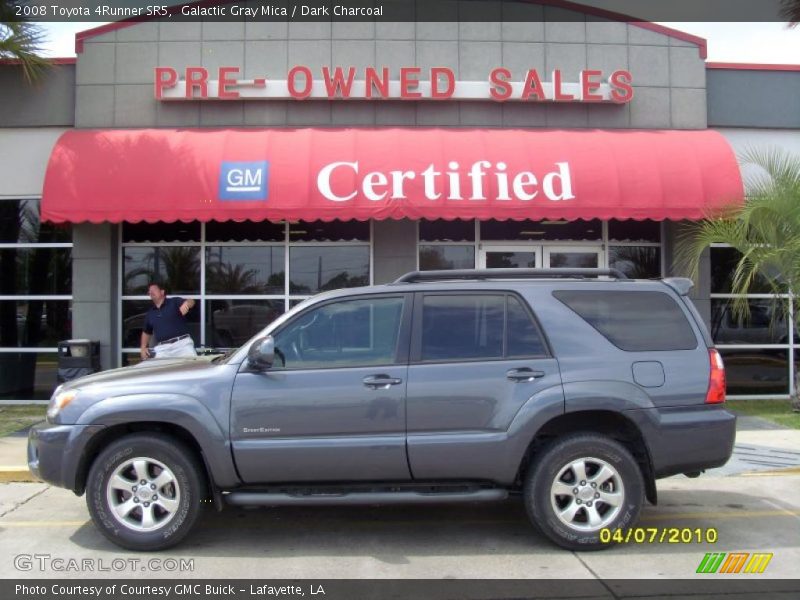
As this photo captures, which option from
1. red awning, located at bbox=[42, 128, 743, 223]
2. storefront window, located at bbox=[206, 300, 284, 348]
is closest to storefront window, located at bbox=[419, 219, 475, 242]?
red awning, located at bbox=[42, 128, 743, 223]

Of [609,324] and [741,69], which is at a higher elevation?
[741,69]

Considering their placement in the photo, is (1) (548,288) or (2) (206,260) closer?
(1) (548,288)

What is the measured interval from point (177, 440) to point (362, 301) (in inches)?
65.3

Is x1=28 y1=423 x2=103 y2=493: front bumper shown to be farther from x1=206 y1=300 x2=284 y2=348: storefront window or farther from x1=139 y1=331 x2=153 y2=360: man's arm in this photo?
x1=206 y1=300 x2=284 y2=348: storefront window

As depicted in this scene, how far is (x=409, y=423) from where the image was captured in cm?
526

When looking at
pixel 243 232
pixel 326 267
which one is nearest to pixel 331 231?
pixel 326 267

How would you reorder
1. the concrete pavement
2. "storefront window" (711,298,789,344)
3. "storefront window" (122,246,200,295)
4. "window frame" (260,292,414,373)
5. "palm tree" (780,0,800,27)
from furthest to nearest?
"storefront window" (711,298,789,344)
"storefront window" (122,246,200,295)
"palm tree" (780,0,800,27)
"window frame" (260,292,414,373)
the concrete pavement

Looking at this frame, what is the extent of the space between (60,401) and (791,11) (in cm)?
1041

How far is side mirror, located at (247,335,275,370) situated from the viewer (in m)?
5.24

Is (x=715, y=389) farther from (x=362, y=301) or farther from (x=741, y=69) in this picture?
(x=741, y=69)

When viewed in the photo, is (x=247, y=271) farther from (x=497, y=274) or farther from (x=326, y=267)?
(x=497, y=274)

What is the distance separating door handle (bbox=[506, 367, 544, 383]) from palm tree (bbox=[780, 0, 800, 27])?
8042mm

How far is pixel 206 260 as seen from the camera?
11.9 m

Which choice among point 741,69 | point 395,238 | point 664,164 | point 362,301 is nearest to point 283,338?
point 362,301
